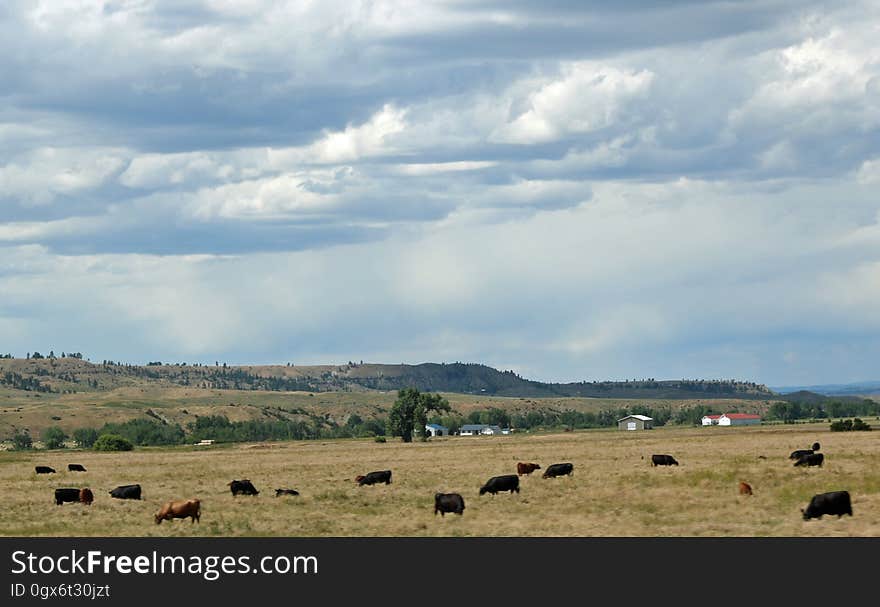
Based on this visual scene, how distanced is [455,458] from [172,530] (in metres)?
47.7

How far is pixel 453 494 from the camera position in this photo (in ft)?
147

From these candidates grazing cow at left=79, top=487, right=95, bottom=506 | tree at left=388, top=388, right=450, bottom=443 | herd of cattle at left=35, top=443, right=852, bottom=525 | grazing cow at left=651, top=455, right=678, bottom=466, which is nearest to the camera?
herd of cattle at left=35, top=443, right=852, bottom=525

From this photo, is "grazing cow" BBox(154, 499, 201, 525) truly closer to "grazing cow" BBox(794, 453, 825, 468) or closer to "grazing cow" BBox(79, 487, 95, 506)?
"grazing cow" BBox(79, 487, 95, 506)

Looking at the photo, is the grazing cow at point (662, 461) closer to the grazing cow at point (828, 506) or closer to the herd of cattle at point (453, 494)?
the herd of cattle at point (453, 494)

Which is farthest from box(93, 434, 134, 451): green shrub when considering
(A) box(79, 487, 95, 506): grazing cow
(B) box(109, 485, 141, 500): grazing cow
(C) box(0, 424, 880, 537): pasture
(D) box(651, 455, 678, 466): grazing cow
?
(A) box(79, 487, 95, 506): grazing cow

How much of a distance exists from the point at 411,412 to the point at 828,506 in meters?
145

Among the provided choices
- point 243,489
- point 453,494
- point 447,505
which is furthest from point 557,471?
point 447,505

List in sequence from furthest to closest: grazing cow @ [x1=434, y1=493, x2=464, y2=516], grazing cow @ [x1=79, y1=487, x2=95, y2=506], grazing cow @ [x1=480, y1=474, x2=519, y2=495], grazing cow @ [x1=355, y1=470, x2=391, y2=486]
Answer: grazing cow @ [x1=355, y1=470, x2=391, y2=486] < grazing cow @ [x1=79, y1=487, x2=95, y2=506] < grazing cow @ [x1=480, y1=474, x2=519, y2=495] < grazing cow @ [x1=434, y1=493, x2=464, y2=516]

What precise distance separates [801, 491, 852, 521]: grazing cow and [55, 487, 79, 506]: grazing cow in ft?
104

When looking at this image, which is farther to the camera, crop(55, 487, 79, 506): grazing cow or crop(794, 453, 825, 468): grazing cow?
crop(794, 453, 825, 468): grazing cow

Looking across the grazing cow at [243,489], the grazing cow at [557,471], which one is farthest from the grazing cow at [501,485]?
the grazing cow at [243,489]

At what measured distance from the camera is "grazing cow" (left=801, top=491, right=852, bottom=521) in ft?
131
